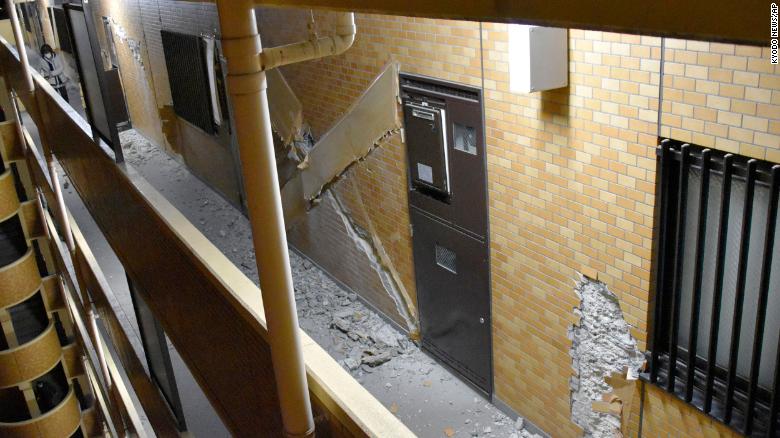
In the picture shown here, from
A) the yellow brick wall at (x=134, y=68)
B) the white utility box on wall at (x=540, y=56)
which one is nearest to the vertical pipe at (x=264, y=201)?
the white utility box on wall at (x=540, y=56)

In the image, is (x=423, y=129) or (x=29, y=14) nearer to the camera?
(x=423, y=129)

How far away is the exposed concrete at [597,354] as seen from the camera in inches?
177

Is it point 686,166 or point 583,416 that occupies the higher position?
point 686,166

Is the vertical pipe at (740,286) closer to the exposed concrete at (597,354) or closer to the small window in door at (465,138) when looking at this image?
the exposed concrete at (597,354)

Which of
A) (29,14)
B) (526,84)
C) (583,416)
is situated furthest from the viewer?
A: (29,14)

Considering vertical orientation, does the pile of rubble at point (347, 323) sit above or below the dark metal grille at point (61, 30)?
below

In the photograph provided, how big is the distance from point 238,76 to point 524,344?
12.5 ft

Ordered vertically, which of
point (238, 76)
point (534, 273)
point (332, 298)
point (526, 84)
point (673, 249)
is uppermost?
point (238, 76)

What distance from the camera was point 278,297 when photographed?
8.11ft

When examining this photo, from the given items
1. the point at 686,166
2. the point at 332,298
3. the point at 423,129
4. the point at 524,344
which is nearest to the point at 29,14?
the point at 332,298

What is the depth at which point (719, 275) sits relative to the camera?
3.68 metres

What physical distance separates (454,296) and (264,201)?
3980 mm

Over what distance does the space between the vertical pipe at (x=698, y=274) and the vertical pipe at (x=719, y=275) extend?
0.28 ft

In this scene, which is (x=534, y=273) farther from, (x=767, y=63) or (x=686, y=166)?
(x=767, y=63)
